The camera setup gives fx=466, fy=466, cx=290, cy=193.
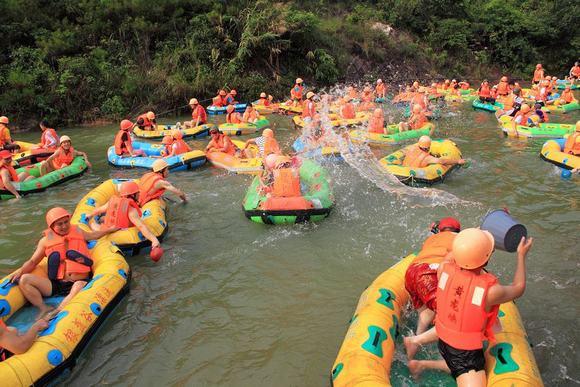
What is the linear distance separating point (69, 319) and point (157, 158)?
22.6 feet

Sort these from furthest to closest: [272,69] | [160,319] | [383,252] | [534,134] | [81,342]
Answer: [272,69] < [534,134] < [383,252] < [160,319] < [81,342]

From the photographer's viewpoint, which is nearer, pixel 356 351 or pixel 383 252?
pixel 356 351

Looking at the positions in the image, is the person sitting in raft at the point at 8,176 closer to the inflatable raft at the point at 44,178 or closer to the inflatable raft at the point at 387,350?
the inflatable raft at the point at 44,178

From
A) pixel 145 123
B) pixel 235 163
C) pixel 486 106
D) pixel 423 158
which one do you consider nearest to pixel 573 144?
pixel 423 158

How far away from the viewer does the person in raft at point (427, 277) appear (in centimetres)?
415

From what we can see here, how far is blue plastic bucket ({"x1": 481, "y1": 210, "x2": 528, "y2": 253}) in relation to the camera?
3.62 metres

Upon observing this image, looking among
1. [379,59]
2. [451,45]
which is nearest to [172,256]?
[379,59]

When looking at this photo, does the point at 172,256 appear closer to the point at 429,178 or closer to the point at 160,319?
the point at 160,319

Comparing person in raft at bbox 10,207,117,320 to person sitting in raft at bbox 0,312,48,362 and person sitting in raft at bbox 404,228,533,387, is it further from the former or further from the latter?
→ person sitting in raft at bbox 404,228,533,387

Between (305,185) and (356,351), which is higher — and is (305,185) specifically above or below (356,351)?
below

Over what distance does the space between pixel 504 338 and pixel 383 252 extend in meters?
2.79

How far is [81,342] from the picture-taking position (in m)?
4.59

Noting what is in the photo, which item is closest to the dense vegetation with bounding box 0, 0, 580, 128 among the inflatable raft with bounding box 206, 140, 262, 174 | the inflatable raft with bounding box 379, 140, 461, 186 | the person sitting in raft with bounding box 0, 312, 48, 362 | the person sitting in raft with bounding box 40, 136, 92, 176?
the person sitting in raft with bounding box 40, 136, 92, 176

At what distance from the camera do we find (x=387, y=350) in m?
3.91
